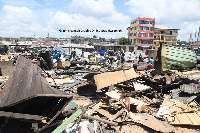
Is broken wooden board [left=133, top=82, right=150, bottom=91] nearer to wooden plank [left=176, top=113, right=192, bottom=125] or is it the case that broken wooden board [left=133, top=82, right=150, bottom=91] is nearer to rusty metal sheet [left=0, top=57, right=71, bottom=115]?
wooden plank [left=176, top=113, right=192, bottom=125]

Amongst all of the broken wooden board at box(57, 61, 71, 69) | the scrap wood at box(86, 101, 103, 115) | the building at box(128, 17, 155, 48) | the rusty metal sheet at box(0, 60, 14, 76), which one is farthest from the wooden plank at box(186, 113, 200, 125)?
the building at box(128, 17, 155, 48)

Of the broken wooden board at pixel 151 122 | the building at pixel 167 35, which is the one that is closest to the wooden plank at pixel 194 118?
the broken wooden board at pixel 151 122

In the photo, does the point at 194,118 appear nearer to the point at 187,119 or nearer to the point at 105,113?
the point at 187,119

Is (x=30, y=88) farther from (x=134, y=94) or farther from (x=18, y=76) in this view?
(x=134, y=94)

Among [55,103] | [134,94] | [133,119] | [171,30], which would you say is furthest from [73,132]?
[171,30]

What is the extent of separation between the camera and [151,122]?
5957 mm

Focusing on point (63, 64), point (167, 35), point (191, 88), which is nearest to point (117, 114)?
point (191, 88)

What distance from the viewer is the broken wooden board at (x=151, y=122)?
18.3ft

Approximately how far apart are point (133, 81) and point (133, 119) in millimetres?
3263

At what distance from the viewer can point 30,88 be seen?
14.5 feet

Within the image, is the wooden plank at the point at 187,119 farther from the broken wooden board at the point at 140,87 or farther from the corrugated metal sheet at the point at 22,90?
the corrugated metal sheet at the point at 22,90

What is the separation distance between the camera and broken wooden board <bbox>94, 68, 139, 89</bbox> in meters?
8.32

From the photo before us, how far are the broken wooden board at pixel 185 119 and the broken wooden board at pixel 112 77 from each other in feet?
11.0

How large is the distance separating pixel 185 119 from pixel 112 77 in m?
4.23
